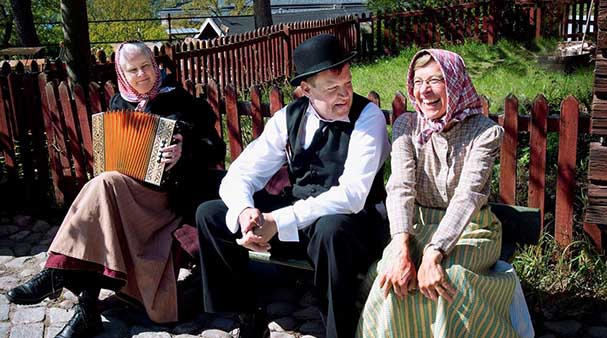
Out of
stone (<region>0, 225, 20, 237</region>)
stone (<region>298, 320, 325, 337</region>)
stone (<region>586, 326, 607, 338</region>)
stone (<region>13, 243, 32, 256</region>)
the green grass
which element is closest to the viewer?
stone (<region>586, 326, 607, 338</region>)

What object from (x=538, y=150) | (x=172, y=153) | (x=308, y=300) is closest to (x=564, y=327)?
(x=538, y=150)

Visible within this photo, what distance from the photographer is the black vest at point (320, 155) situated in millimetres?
3463

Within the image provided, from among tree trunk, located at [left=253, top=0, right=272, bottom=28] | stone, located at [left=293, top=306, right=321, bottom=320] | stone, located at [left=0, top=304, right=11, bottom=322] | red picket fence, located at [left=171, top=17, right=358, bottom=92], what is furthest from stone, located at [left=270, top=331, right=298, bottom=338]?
tree trunk, located at [left=253, top=0, right=272, bottom=28]

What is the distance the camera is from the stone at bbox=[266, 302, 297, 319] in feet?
13.6

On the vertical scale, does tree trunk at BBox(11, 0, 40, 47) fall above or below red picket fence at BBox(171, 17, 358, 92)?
above

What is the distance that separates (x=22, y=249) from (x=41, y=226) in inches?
19.3

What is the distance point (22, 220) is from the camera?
5.97 m

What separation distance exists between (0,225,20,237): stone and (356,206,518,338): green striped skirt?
12.5 ft

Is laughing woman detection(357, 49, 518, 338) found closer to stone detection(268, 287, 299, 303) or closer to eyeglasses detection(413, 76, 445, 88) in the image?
eyeglasses detection(413, 76, 445, 88)

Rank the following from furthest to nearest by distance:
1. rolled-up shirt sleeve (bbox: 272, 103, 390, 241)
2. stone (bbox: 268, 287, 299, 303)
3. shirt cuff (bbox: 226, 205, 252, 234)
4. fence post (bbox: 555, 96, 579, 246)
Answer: stone (bbox: 268, 287, 299, 303) < fence post (bbox: 555, 96, 579, 246) < shirt cuff (bbox: 226, 205, 252, 234) < rolled-up shirt sleeve (bbox: 272, 103, 390, 241)

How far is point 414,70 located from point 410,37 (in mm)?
14693

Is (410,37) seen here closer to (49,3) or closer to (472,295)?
(472,295)

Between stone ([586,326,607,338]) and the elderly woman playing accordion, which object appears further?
the elderly woman playing accordion

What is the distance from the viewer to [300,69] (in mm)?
3438
